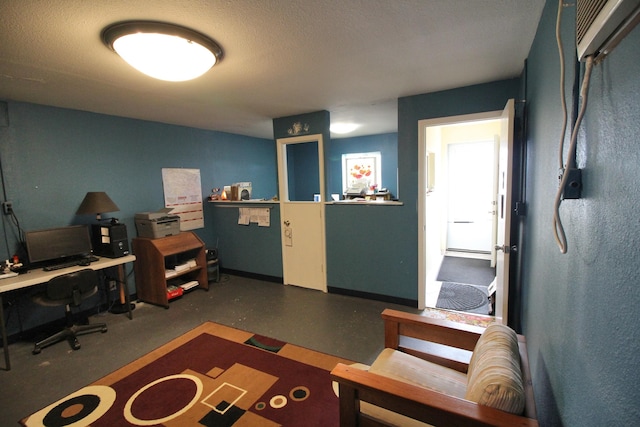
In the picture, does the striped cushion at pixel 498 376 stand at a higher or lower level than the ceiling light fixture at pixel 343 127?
lower

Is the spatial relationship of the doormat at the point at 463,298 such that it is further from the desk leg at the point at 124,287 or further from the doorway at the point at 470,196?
the desk leg at the point at 124,287

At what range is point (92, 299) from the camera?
338 centimetres

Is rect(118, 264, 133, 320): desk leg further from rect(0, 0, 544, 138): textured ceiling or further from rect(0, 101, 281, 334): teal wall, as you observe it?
rect(0, 0, 544, 138): textured ceiling

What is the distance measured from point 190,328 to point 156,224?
1370 mm

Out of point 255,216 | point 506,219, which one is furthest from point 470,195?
point 255,216

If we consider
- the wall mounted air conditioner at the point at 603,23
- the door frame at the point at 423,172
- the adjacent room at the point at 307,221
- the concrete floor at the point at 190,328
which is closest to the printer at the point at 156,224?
the adjacent room at the point at 307,221

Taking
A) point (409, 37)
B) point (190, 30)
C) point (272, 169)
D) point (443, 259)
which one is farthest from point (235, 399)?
point (272, 169)

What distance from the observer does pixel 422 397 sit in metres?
1.10

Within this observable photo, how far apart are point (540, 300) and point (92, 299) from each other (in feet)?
13.9

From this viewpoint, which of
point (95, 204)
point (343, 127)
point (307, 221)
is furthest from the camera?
point (343, 127)

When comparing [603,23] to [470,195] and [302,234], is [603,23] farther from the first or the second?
[470,195]

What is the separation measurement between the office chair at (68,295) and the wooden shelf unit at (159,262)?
0.72 metres

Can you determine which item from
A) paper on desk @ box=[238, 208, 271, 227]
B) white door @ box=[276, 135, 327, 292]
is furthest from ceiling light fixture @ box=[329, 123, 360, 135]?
paper on desk @ box=[238, 208, 271, 227]

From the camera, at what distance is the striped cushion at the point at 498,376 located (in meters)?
0.99
